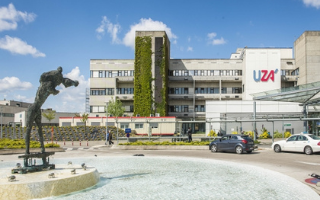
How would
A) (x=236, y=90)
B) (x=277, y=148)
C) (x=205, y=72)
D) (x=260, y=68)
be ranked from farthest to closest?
(x=205, y=72) < (x=236, y=90) < (x=260, y=68) < (x=277, y=148)

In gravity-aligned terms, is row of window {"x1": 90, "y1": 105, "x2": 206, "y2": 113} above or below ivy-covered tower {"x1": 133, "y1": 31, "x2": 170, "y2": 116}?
below

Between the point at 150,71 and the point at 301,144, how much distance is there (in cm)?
4619

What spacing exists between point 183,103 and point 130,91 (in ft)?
42.1

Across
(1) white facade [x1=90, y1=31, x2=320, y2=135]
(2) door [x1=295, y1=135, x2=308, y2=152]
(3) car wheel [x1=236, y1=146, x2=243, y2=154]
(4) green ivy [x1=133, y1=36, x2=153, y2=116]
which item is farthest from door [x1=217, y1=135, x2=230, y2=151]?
(1) white facade [x1=90, y1=31, x2=320, y2=135]

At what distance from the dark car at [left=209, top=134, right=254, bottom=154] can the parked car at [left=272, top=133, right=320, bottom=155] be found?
2.18 meters

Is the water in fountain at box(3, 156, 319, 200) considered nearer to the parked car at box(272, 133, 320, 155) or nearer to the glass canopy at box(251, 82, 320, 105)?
the parked car at box(272, 133, 320, 155)

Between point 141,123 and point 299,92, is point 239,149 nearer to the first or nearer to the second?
point 299,92

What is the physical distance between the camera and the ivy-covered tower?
6488cm

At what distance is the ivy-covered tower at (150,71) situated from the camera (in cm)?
6488

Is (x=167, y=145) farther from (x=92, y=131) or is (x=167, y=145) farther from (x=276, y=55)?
(x=276, y=55)

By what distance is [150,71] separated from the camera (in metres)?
65.5

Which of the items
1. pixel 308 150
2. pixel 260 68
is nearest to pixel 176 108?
pixel 260 68

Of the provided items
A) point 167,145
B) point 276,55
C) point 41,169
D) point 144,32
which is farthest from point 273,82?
point 41,169

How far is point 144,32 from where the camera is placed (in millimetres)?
66500
